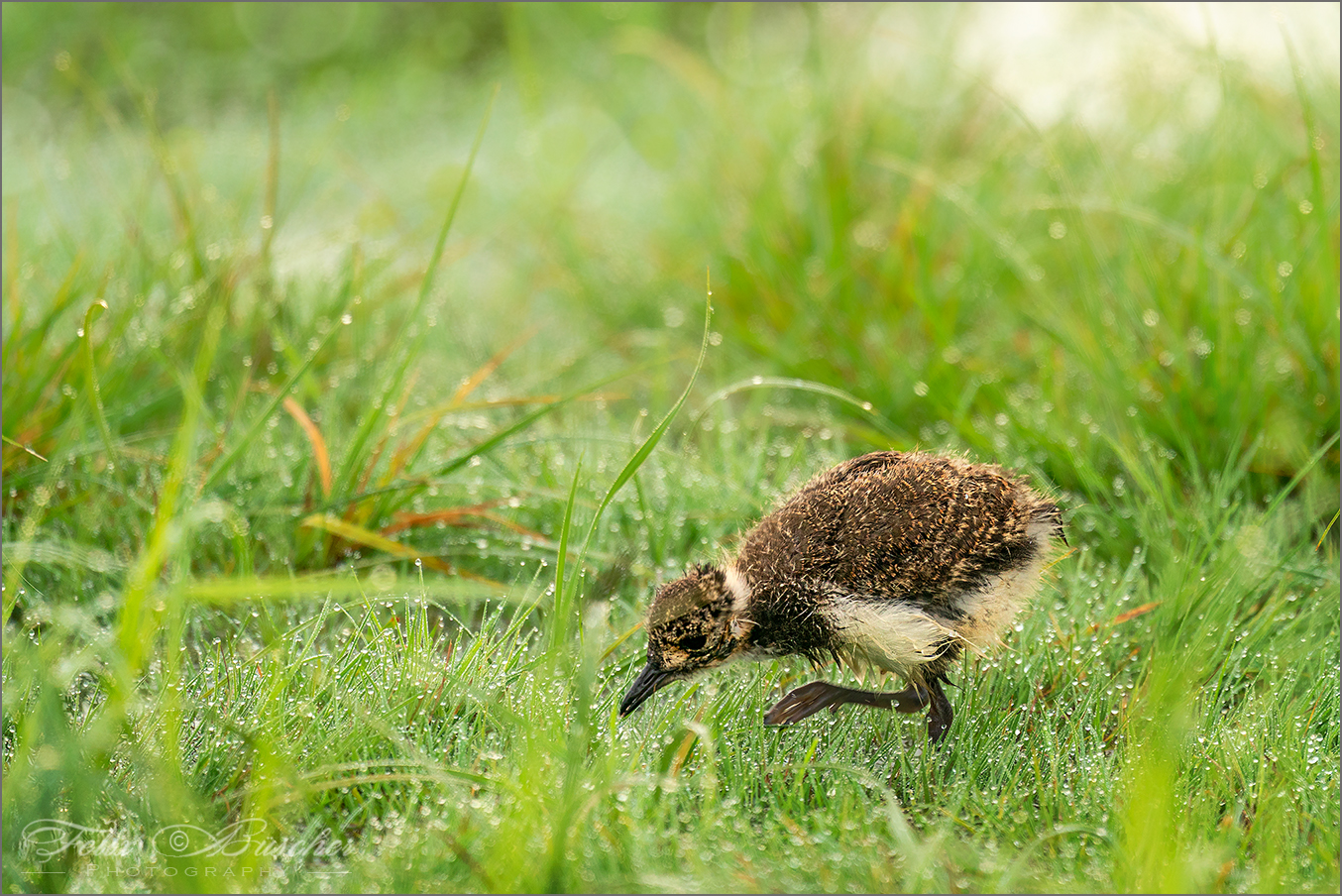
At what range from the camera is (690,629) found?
6.87 feet

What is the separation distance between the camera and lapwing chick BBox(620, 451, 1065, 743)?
212cm

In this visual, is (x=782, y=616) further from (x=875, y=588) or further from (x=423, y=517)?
(x=423, y=517)

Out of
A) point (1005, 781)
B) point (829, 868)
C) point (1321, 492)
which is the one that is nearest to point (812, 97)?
point (1321, 492)

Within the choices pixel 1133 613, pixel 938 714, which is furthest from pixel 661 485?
pixel 1133 613

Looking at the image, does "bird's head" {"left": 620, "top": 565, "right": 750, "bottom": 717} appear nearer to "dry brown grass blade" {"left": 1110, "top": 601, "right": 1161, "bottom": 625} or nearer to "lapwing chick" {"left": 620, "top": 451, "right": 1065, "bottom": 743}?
"lapwing chick" {"left": 620, "top": 451, "right": 1065, "bottom": 743}

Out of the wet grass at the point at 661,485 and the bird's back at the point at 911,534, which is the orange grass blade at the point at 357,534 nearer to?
the wet grass at the point at 661,485

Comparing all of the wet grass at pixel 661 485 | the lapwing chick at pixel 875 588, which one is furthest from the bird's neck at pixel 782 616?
the wet grass at pixel 661 485

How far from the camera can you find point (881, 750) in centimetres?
218

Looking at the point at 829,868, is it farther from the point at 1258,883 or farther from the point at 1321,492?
the point at 1321,492

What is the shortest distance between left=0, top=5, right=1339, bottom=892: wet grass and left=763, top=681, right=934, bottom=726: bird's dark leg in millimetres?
58

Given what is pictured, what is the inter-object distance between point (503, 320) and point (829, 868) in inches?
122

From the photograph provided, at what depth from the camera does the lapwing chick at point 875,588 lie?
6.96 ft

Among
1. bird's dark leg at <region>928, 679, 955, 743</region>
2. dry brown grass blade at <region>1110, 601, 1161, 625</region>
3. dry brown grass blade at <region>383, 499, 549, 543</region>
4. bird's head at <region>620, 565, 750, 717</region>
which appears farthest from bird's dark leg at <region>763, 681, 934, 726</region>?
dry brown grass blade at <region>383, 499, 549, 543</region>

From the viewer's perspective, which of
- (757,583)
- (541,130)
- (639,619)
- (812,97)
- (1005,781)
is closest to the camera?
(1005,781)
